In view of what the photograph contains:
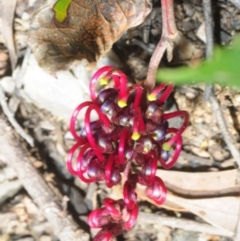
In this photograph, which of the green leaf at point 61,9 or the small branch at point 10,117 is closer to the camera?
the green leaf at point 61,9

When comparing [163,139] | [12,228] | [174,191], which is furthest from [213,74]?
[12,228]

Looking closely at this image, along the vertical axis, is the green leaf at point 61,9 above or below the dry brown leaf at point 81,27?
above

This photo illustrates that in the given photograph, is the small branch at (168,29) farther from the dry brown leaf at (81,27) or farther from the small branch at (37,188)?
the small branch at (37,188)

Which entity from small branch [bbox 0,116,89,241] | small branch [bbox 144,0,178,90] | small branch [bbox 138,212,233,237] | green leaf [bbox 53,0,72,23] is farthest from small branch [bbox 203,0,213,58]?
small branch [bbox 0,116,89,241]

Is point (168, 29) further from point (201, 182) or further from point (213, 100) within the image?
point (201, 182)

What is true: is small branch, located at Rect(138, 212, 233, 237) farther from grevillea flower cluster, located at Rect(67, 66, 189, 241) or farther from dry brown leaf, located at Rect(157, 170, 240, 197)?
grevillea flower cluster, located at Rect(67, 66, 189, 241)

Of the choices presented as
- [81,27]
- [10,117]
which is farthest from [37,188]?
[81,27]

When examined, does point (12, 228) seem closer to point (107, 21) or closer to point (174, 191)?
point (174, 191)

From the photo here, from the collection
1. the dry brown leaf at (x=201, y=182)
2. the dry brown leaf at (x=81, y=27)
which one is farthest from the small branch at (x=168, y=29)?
the dry brown leaf at (x=201, y=182)
